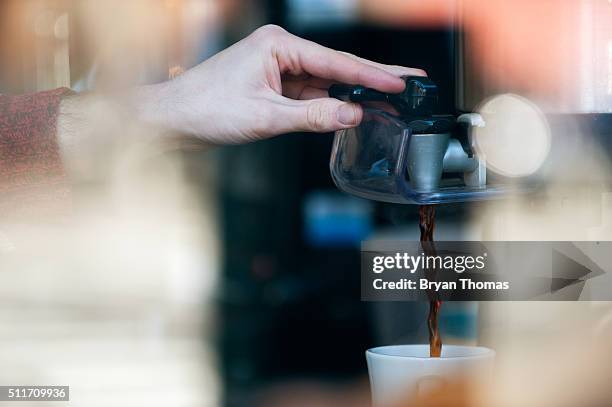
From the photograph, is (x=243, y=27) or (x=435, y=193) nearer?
(x=435, y=193)

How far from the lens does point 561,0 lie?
108 centimetres

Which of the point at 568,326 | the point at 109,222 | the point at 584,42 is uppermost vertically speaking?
the point at 584,42

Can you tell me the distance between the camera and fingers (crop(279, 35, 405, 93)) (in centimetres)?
103

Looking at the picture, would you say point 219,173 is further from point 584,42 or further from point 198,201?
point 584,42

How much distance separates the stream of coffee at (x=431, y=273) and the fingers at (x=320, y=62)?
135 millimetres

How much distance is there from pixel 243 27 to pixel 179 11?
68 millimetres

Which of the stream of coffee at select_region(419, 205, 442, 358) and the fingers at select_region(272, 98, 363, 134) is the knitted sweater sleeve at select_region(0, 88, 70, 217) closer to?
the fingers at select_region(272, 98, 363, 134)

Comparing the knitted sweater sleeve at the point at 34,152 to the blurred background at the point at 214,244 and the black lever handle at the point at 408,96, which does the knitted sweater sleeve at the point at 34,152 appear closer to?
the blurred background at the point at 214,244

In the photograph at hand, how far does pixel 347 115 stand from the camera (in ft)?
3.24

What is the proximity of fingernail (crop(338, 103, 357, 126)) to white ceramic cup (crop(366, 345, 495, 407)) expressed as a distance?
22cm

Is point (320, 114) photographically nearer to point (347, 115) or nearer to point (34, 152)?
point (347, 115)

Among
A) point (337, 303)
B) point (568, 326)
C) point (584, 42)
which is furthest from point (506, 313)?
point (584, 42)

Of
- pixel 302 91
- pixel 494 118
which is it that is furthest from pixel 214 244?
pixel 494 118

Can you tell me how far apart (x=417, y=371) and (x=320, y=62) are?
13.1 inches
